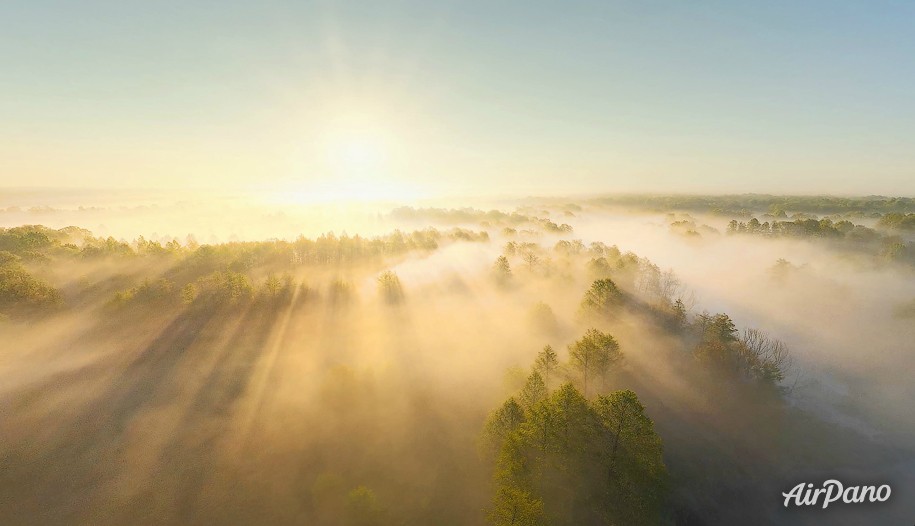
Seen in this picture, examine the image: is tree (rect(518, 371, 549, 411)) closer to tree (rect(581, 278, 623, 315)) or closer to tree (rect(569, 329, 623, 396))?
tree (rect(569, 329, 623, 396))

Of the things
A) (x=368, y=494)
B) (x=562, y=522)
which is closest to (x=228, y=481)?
(x=368, y=494)

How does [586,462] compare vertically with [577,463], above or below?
above

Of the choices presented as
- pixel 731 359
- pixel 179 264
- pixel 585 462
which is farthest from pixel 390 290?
pixel 731 359

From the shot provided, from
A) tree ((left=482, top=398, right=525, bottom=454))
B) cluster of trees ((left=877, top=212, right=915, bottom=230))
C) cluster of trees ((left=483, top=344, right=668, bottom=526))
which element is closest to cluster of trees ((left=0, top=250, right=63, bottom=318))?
tree ((left=482, top=398, right=525, bottom=454))

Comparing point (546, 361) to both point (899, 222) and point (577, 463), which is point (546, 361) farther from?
point (899, 222)

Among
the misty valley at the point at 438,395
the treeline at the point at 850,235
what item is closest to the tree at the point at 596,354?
the misty valley at the point at 438,395
